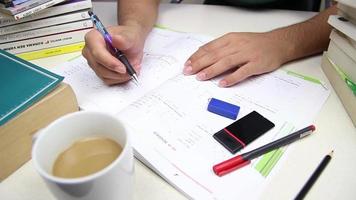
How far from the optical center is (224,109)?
563 mm

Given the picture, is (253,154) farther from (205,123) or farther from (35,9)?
(35,9)

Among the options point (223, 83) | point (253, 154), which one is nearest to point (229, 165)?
point (253, 154)

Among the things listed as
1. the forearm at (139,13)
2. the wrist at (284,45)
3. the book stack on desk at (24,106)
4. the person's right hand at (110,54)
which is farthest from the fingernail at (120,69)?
the wrist at (284,45)

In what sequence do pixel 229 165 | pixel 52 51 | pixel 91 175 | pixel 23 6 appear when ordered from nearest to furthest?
pixel 91 175, pixel 229 165, pixel 23 6, pixel 52 51

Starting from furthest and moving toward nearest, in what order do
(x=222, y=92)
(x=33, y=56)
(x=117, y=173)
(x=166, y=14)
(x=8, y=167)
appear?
(x=166, y=14)
(x=33, y=56)
(x=222, y=92)
(x=8, y=167)
(x=117, y=173)

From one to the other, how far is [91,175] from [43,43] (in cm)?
56

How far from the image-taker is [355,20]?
0.59m

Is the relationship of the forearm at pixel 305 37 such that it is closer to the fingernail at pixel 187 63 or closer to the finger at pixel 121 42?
the fingernail at pixel 187 63

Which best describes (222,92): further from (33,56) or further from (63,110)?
(33,56)

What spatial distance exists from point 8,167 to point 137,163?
0.67 ft

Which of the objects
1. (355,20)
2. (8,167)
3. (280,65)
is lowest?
(8,167)

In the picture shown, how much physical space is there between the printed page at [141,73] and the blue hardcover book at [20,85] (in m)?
0.09

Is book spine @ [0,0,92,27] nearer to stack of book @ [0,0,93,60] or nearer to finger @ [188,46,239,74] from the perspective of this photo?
stack of book @ [0,0,93,60]

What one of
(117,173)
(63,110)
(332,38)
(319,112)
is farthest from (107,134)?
(332,38)
